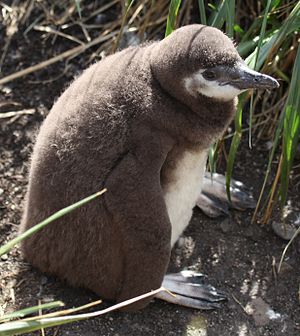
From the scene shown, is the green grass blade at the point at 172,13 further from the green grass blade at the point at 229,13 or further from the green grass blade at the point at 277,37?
the green grass blade at the point at 277,37

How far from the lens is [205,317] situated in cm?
302

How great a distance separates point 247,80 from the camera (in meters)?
2.64

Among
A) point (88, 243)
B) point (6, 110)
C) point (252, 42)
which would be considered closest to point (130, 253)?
point (88, 243)

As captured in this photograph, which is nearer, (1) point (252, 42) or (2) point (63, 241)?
(2) point (63, 241)

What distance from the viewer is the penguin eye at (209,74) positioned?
8.65 feet

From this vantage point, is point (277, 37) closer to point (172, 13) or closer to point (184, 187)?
point (172, 13)

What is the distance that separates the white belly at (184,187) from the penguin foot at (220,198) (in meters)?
0.39

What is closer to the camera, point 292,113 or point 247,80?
point 247,80

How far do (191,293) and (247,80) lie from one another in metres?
0.91

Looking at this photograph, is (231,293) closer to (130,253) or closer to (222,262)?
(222,262)

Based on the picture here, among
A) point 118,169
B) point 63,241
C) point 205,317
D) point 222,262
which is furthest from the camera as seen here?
point 222,262

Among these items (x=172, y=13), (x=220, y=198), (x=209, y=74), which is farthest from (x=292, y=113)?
(x=220, y=198)

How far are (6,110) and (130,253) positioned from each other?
137 cm

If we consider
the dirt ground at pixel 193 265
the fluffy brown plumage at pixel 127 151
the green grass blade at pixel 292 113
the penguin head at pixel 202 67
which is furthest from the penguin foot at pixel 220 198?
the penguin head at pixel 202 67
